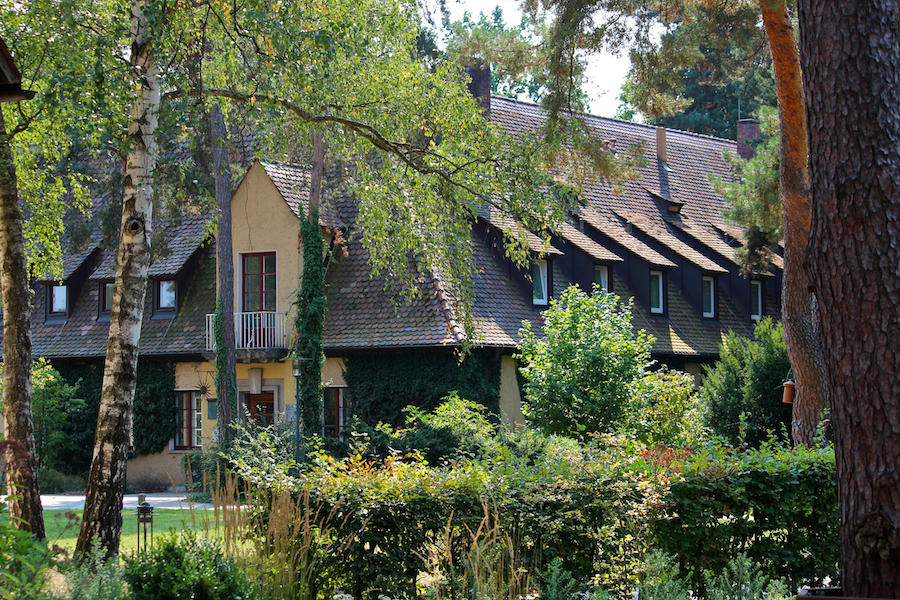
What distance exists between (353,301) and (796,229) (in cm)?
1086

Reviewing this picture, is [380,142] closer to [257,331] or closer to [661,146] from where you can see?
[257,331]

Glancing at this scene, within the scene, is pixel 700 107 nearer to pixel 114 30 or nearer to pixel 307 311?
pixel 307 311

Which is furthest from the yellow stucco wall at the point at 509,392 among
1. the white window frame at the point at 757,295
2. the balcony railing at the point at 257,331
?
the white window frame at the point at 757,295

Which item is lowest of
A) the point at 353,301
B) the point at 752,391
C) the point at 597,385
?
the point at 752,391

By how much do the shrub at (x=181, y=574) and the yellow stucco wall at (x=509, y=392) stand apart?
14.5m

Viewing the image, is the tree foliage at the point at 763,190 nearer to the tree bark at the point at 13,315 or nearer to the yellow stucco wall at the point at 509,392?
the yellow stucco wall at the point at 509,392

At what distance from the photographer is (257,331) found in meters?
22.7

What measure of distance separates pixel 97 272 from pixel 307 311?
7364 mm

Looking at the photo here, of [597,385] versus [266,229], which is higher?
[266,229]

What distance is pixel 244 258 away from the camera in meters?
23.3

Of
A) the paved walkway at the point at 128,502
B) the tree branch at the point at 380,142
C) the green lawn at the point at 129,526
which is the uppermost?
the tree branch at the point at 380,142

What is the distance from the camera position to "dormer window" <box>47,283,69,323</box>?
25469 mm

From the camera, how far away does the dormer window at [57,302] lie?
83.6ft

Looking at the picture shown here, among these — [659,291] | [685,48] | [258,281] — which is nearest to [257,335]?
[258,281]
